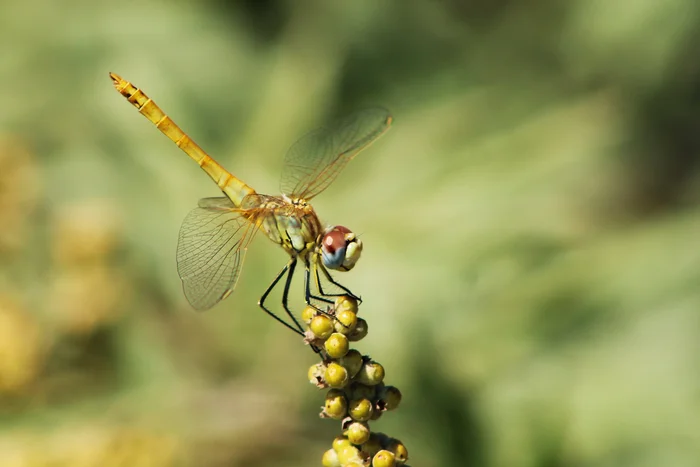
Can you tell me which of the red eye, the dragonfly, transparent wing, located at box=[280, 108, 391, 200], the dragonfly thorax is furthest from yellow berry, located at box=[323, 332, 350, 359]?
transparent wing, located at box=[280, 108, 391, 200]

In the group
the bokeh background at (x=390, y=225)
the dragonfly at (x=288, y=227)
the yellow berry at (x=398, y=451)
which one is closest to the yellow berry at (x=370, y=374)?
the yellow berry at (x=398, y=451)

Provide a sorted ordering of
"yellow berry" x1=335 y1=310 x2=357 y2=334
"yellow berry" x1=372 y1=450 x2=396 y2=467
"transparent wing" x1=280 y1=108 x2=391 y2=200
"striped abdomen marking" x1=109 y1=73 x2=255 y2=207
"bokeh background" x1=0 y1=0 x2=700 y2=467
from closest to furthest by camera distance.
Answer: "yellow berry" x1=372 y1=450 x2=396 y2=467 → "yellow berry" x1=335 y1=310 x2=357 y2=334 → "transparent wing" x1=280 y1=108 x2=391 y2=200 → "striped abdomen marking" x1=109 y1=73 x2=255 y2=207 → "bokeh background" x1=0 y1=0 x2=700 y2=467

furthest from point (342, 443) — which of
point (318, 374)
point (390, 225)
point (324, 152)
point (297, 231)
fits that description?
point (390, 225)

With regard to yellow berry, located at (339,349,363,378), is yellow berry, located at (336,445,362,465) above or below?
below

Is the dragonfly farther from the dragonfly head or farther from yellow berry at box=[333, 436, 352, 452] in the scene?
yellow berry at box=[333, 436, 352, 452]

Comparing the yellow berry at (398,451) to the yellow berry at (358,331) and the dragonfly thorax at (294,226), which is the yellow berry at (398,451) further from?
the dragonfly thorax at (294,226)

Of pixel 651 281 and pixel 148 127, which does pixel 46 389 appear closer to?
pixel 148 127

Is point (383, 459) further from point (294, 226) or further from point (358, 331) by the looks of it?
point (294, 226)
